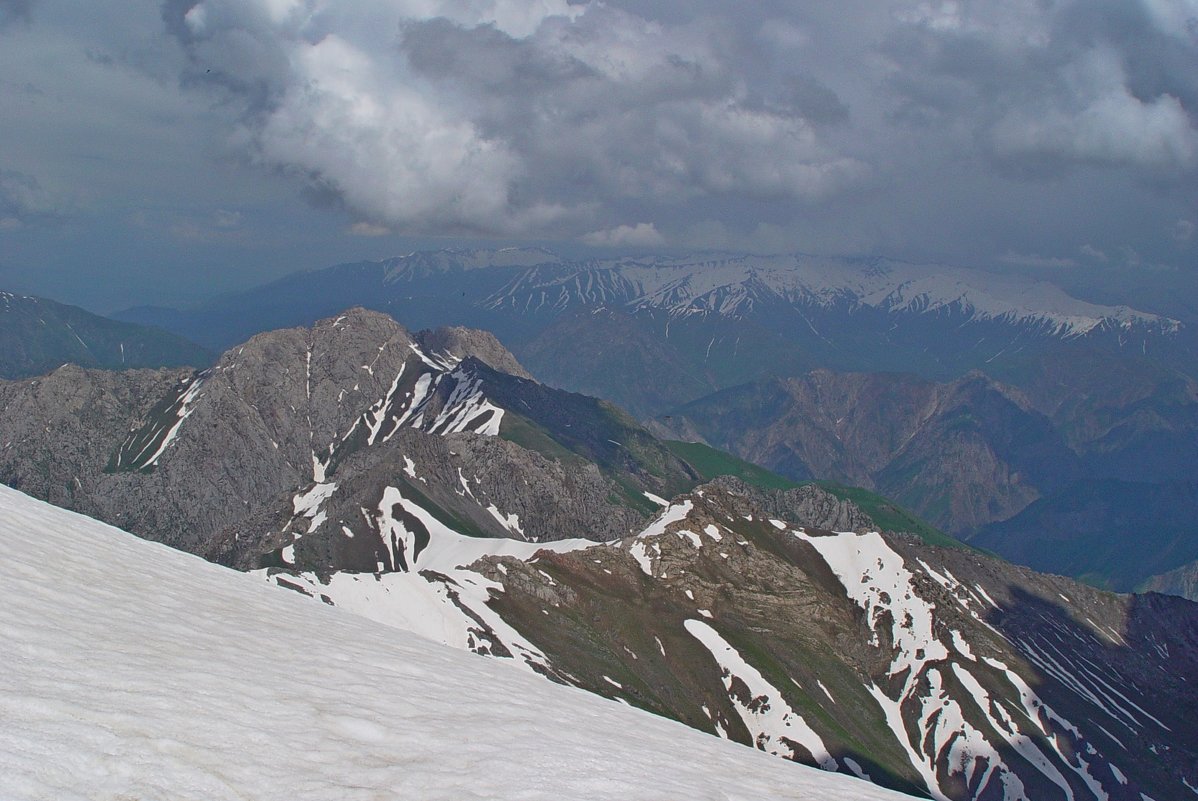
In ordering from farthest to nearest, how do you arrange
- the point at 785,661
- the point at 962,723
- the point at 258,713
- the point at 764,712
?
1. the point at 785,661
2. the point at 962,723
3. the point at 764,712
4. the point at 258,713

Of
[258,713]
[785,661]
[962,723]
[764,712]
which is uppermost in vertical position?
[258,713]

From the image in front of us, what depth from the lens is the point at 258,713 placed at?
34.8 ft

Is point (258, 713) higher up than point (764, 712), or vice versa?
point (258, 713)

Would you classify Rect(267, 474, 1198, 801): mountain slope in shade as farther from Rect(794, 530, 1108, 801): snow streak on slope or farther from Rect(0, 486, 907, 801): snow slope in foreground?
Rect(0, 486, 907, 801): snow slope in foreground

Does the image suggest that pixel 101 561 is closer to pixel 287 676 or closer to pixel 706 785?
pixel 287 676

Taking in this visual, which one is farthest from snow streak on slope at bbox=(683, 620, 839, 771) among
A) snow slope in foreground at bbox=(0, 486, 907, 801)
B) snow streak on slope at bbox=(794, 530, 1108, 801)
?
snow slope in foreground at bbox=(0, 486, 907, 801)

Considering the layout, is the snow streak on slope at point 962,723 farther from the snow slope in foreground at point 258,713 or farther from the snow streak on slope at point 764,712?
the snow slope in foreground at point 258,713

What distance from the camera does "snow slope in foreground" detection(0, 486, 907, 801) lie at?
29.0ft

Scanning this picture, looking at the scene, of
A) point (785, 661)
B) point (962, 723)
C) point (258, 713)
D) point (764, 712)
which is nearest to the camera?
point (258, 713)

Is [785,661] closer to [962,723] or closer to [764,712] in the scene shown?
[764,712]

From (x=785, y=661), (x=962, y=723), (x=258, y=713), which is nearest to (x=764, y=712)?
(x=785, y=661)

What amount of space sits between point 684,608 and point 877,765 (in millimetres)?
42985

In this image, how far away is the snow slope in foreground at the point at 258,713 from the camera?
885cm

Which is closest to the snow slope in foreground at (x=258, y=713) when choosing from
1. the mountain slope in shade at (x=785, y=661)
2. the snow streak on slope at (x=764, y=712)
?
the mountain slope in shade at (x=785, y=661)
